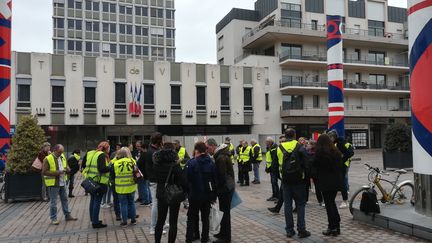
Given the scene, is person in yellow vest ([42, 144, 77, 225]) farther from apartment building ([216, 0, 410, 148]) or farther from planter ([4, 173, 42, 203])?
apartment building ([216, 0, 410, 148])

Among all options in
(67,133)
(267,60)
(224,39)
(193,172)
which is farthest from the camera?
(224,39)

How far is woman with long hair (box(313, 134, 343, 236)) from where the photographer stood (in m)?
6.86

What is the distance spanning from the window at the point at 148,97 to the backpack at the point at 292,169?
91.0ft

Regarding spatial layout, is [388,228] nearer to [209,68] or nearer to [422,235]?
[422,235]

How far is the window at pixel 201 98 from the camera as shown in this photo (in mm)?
35281

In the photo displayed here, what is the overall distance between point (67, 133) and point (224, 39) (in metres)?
23.5

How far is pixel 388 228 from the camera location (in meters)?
7.19

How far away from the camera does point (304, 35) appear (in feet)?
134

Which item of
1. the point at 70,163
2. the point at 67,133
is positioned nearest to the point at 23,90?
the point at 67,133

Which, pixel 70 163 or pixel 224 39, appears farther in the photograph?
pixel 224 39

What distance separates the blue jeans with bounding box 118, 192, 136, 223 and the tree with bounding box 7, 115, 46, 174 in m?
5.28

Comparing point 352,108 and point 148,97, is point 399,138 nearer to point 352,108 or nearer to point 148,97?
point 148,97

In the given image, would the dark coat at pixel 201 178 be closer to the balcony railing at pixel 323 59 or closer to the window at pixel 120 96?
the window at pixel 120 96

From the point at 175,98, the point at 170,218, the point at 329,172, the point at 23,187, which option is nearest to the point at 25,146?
the point at 23,187
